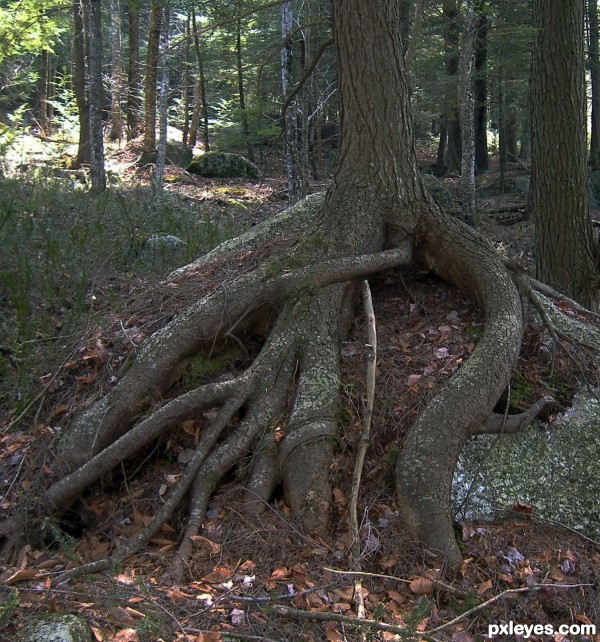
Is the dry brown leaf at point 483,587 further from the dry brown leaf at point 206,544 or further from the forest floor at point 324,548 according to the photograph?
the dry brown leaf at point 206,544

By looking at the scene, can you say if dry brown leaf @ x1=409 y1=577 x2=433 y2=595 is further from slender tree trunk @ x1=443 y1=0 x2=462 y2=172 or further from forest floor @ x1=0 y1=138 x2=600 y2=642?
slender tree trunk @ x1=443 y1=0 x2=462 y2=172

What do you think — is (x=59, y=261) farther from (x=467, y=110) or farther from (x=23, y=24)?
(x=467, y=110)

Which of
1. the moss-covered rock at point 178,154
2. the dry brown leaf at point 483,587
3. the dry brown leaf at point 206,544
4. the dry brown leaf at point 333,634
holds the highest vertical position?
the moss-covered rock at point 178,154

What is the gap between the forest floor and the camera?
289 cm

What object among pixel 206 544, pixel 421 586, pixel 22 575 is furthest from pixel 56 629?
pixel 421 586

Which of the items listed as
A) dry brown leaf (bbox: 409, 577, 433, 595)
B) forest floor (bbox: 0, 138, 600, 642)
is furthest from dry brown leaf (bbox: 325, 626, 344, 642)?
dry brown leaf (bbox: 409, 577, 433, 595)

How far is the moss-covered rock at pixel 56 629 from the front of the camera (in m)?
2.56

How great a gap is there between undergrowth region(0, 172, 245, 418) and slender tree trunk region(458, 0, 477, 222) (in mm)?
6802

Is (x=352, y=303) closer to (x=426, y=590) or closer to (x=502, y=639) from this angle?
(x=426, y=590)

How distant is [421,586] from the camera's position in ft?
10.8

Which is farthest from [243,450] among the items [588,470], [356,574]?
[588,470]

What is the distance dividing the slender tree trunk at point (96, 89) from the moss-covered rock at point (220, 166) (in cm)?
766

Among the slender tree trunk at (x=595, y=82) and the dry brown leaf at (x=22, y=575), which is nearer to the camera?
the dry brown leaf at (x=22, y=575)

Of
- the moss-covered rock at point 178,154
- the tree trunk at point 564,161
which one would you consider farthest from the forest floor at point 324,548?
the moss-covered rock at point 178,154
